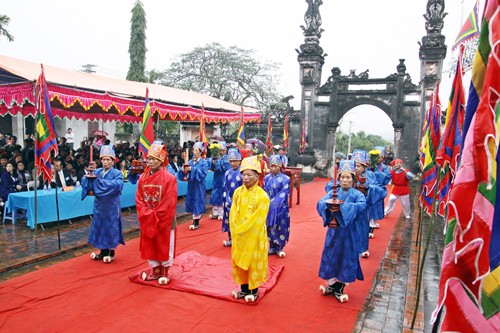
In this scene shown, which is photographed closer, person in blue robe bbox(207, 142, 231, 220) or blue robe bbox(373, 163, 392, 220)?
blue robe bbox(373, 163, 392, 220)

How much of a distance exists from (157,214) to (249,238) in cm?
129

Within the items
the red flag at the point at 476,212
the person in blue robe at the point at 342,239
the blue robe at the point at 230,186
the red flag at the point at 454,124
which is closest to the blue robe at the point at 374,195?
the person in blue robe at the point at 342,239

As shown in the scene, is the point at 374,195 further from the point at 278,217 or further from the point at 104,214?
the point at 104,214

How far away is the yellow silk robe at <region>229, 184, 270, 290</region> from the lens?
13.4ft

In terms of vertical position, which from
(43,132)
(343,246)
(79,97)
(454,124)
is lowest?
(343,246)

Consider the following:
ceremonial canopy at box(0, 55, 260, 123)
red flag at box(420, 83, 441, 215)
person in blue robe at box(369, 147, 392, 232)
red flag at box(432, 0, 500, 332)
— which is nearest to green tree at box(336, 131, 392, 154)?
ceremonial canopy at box(0, 55, 260, 123)

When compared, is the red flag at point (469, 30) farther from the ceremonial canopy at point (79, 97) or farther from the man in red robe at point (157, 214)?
the ceremonial canopy at point (79, 97)

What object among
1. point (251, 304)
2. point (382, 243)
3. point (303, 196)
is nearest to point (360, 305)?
point (251, 304)

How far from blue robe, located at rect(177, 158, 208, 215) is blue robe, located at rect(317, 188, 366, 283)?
384 cm

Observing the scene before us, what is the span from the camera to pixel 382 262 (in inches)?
233

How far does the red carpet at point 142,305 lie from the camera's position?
12.1 ft

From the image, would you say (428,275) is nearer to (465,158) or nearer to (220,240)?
(220,240)

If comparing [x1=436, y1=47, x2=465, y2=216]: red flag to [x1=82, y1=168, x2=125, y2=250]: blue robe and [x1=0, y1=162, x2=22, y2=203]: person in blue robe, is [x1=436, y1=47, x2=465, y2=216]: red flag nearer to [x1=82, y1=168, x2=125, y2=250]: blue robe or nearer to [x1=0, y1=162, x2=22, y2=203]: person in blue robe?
[x1=82, y1=168, x2=125, y2=250]: blue robe

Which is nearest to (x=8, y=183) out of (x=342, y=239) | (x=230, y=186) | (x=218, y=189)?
(x=218, y=189)
